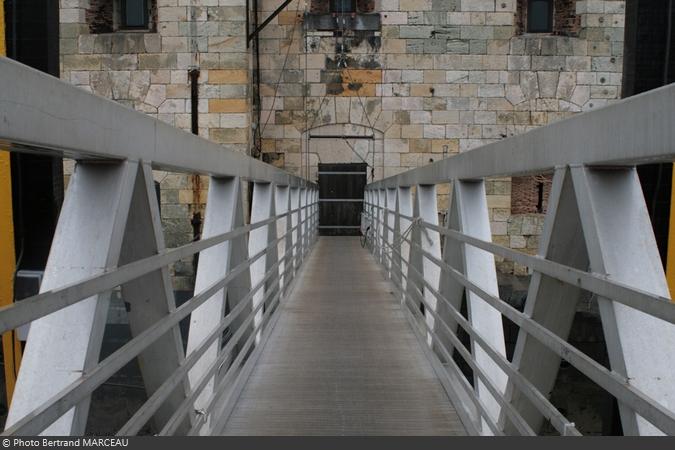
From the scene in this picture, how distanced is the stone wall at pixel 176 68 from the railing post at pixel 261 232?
237 inches

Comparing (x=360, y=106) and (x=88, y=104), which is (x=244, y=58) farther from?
(x=88, y=104)

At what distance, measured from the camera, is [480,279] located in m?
2.62

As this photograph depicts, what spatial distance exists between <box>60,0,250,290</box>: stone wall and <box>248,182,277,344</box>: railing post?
19.7 ft

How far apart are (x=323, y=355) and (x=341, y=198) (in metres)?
8.50

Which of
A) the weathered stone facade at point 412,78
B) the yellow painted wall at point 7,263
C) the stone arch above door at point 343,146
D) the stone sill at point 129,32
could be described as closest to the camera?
the yellow painted wall at point 7,263

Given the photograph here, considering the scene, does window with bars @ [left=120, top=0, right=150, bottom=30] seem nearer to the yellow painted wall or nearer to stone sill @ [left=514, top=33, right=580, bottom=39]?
stone sill @ [left=514, top=33, right=580, bottom=39]

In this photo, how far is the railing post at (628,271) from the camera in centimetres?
132

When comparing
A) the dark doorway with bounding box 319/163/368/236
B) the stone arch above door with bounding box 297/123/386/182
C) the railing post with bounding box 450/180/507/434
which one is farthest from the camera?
the dark doorway with bounding box 319/163/368/236

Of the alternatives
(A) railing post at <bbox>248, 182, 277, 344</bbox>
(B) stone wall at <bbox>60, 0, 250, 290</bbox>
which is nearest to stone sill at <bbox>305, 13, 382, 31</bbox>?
(B) stone wall at <bbox>60, 0, 250, 290</bbox>

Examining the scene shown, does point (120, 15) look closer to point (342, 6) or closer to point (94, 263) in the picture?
point (342, 6)

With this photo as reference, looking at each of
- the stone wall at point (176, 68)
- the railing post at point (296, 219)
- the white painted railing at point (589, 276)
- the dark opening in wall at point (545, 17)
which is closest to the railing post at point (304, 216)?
the railing post at point (296, 219)

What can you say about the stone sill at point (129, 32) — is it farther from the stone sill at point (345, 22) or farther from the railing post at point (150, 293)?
the railing post at point (150, 293)

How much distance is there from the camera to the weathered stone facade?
10797 mm
